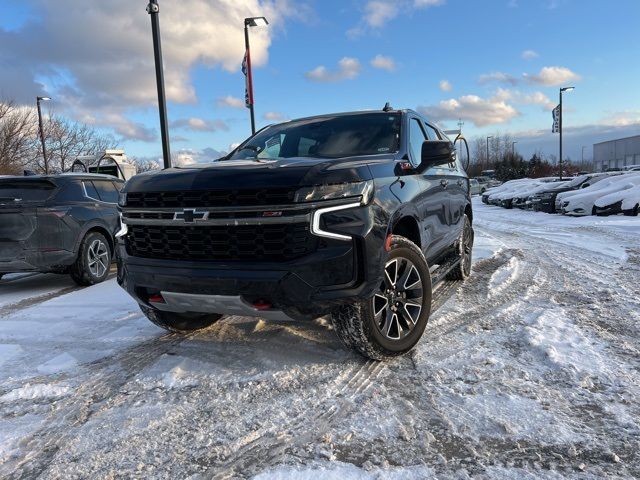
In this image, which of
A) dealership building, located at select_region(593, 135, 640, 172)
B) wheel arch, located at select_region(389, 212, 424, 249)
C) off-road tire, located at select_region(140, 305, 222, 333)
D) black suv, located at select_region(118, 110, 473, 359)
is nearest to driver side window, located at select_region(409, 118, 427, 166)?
black suv, located at select_region(118, 110, 473, 359)

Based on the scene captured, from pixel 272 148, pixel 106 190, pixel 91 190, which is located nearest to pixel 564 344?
pixel 272 148

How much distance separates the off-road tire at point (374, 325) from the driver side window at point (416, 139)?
3.28ft

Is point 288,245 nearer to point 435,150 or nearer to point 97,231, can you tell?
point 435,150

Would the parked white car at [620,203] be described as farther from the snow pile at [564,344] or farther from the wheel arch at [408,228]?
the wheel arch at [408,228]

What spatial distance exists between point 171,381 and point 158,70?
24.2ft

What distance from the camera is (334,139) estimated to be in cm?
439

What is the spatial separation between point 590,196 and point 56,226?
15.8 metres

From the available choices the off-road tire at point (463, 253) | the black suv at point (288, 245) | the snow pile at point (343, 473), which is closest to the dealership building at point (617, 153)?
the off-road tire at point (463, 253)

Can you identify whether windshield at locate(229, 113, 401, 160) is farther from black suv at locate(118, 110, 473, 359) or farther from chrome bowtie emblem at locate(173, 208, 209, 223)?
chrome bowtie emblem at locate(173, 208, 209, 223)

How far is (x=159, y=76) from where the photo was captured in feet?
29.9

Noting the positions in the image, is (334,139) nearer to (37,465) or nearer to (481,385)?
(481,385)

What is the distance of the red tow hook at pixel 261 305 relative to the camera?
3002 millimetres

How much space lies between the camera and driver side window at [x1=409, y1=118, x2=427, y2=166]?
14.1 ft

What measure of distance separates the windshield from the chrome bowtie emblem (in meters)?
1.32
